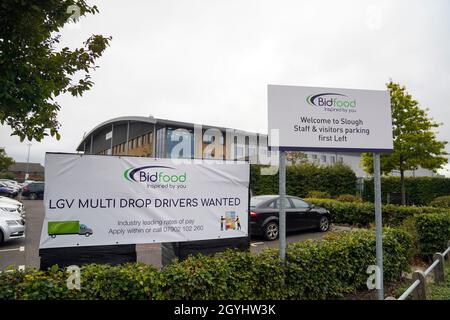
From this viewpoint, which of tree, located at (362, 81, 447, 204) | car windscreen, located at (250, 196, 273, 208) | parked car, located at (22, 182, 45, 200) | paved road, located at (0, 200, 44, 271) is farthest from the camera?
parked car, located at (22, 182, 45, 200)

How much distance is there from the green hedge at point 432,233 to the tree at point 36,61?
7.76 meters

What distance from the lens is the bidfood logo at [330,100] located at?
4344 mm

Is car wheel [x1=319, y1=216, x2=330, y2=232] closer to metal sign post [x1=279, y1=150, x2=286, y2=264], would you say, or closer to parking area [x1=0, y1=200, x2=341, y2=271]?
parking area [x1=0, y1=200, x2=341, y2=271]

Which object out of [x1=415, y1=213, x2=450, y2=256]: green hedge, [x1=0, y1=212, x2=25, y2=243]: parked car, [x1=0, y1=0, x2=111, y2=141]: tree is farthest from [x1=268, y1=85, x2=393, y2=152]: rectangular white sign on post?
[x1=0, y1=212, x2=25, y2=243]: parked car

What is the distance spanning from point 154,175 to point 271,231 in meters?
6.22

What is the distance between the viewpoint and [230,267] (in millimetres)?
3711

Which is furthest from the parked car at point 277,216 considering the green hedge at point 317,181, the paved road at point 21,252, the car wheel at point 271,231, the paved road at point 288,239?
the green hedge at point 317,181

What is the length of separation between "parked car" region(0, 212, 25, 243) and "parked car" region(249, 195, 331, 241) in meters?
6.74

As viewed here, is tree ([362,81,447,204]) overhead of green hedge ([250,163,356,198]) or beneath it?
overhead

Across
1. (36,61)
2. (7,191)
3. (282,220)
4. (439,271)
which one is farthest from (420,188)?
(7,191)

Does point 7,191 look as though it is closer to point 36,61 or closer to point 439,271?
point 36,61

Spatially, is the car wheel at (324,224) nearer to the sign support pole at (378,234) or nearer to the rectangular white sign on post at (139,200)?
the sign support pole at (378,234)

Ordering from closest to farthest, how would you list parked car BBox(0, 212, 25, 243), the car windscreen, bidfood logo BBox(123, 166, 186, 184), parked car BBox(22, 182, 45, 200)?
bidfood logo BBox(123, 166, 186, 184) < parked car BBox(0, 212, 25, 243) < the car windscreen < parked car BBox(22, 182, 45, 200)

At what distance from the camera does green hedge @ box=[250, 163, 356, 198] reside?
20.9 meters
